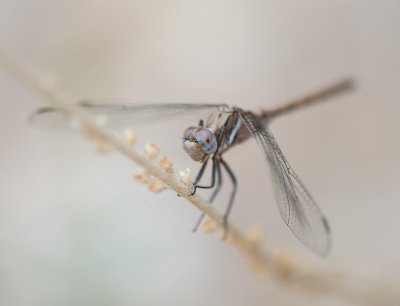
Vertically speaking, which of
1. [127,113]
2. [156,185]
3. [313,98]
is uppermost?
[313,98]

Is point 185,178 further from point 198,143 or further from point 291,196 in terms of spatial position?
point 291,196

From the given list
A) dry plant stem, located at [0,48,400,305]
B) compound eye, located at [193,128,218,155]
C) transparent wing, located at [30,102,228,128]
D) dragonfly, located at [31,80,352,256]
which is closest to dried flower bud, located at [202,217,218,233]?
dry plant stem, located at [0,48,400,305]

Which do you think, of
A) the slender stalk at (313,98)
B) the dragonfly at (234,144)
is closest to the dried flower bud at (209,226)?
the dragonfly at (234,144)

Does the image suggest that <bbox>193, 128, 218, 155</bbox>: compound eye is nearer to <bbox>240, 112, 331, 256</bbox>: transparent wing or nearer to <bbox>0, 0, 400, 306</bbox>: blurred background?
<bbox>240, 112, 331, 256</bbox>: transparent wing

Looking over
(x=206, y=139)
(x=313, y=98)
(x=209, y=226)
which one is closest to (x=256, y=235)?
(x=209, y=226)

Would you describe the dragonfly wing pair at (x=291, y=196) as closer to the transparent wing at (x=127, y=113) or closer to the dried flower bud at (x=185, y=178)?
the transparent wing at (x=127, y=113)

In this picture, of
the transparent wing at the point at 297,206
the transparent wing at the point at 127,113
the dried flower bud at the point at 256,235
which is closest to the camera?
the transparent wing at the point at 297,206

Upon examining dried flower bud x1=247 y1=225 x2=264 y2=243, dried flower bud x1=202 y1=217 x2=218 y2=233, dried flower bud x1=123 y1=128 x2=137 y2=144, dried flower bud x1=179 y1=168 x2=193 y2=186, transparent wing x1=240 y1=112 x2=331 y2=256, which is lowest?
dried flower bud x1=202 y1=217 x2=218 y2=233
